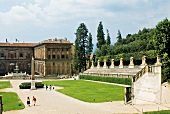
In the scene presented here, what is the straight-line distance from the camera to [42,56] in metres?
104

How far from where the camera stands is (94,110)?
25.8m

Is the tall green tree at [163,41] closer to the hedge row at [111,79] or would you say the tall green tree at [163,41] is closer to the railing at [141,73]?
the railing at [141,73]

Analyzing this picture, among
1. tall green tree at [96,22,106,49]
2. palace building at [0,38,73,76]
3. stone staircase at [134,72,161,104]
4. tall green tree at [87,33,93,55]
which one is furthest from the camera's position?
palace building at [0,38,73,76]

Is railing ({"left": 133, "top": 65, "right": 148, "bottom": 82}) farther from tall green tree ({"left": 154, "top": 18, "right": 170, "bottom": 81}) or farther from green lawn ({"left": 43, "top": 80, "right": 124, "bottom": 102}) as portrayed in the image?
green lawn ({"left": 43, "top": 80, "right": 124, "bottom": 102})

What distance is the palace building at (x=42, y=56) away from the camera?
100938 mm

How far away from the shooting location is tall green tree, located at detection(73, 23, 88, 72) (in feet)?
296

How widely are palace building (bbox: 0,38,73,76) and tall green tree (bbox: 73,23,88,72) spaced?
9499 mm

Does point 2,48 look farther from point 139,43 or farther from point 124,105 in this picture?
point 124,105

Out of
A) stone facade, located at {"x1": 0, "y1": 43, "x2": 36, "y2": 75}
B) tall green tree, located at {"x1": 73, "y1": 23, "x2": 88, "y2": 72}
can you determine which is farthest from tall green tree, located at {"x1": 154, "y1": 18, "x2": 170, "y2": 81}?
stone facade, located at {"x1": 0, "y1": 43, "x2": 36, "y2": 75}

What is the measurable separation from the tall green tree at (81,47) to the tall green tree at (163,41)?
59.9 meters

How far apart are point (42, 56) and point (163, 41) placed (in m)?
78.5

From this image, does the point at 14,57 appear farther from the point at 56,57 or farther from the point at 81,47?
the point at 81,47

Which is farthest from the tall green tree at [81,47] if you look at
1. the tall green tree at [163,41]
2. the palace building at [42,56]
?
the tall green tree at [163,41]

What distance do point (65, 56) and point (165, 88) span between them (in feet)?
255
